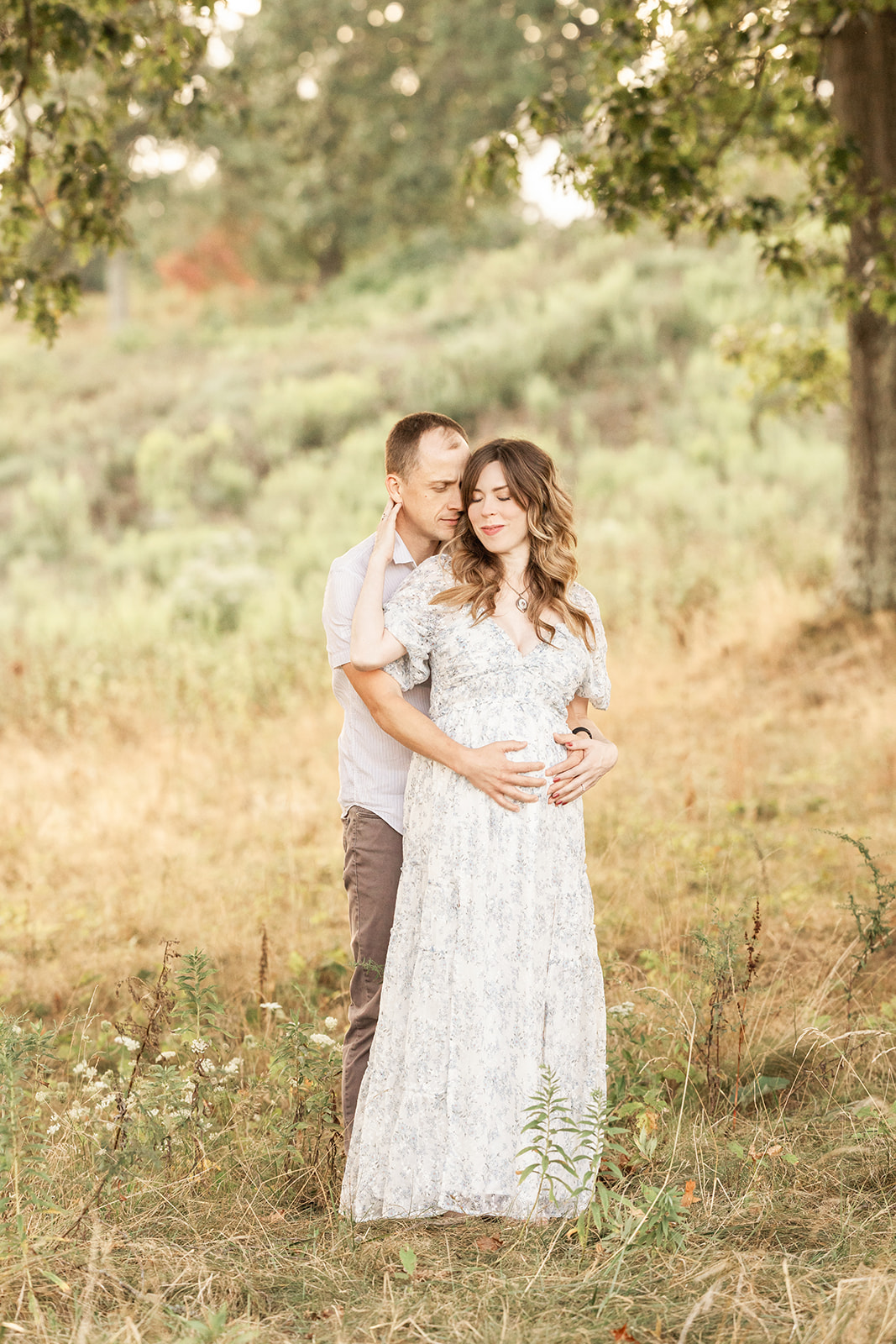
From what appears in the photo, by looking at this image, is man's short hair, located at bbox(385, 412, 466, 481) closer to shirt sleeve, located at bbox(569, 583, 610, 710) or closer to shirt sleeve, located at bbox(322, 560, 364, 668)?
shirt sleeve, located at bbox(322, 560, 364, 668)

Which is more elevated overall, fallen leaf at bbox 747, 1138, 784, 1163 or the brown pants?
the brown pants

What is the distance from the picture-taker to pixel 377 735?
3.47 m

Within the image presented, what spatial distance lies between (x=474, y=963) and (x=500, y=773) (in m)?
0.51

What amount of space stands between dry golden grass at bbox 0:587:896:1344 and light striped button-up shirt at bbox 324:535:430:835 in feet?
3.55

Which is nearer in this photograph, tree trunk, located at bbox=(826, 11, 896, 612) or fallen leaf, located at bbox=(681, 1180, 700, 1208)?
fallen leaf, located at bbox=(681, 1180, 700, 1208)

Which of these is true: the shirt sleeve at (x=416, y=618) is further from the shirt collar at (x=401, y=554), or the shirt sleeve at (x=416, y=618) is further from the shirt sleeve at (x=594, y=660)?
the shirt sleeve at (x=594, y=660)

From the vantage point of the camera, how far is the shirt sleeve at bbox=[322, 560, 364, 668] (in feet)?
11.0

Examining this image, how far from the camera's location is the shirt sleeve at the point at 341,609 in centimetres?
336

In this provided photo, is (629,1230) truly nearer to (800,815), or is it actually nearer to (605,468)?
(800,815)

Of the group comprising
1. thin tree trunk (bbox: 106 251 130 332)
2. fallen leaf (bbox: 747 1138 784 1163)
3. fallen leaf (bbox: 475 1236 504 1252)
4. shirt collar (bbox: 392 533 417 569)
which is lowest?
fallen leaf (bbox: 475 1236 504 1252)

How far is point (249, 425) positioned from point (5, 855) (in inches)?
501

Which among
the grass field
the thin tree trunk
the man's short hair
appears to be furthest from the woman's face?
the thin tree trunk

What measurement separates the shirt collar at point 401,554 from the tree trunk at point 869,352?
5.45 metres

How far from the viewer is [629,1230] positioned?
2.85 meters
